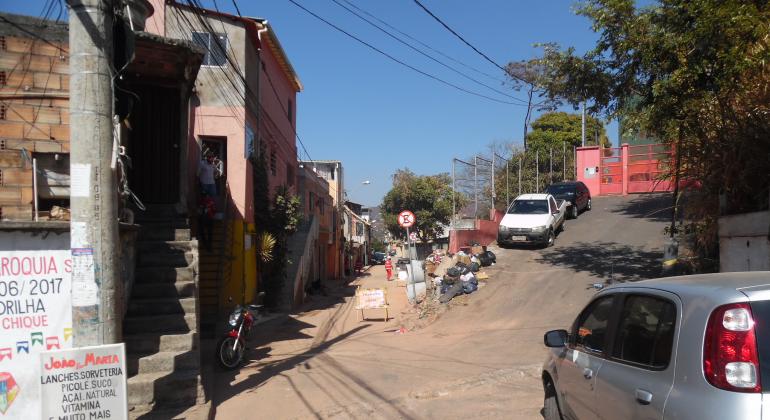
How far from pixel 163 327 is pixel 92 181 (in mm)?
3344

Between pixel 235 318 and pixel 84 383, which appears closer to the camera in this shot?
pixel 84 383

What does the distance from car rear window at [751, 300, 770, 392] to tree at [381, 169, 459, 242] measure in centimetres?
4416

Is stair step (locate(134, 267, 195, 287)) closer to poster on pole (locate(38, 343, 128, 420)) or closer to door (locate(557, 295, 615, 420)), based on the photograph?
poster on pole (locate(38, 343, 128, 420))

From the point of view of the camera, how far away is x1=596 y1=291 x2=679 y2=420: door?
10.1 feet

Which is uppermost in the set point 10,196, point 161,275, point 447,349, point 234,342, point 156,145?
point 156,145

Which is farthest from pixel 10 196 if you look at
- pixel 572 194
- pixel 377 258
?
pixel 377 258

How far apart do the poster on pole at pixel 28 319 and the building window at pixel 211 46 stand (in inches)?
464

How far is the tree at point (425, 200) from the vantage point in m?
47.9

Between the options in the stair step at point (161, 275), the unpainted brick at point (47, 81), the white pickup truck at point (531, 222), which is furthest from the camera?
the white pickup truck at point (531, 222)

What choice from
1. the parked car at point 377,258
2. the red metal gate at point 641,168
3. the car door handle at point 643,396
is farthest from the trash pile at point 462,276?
the parked car at point 377,258

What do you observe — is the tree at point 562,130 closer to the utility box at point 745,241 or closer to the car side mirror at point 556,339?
the utility box at point 745,241

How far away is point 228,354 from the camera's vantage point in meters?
9.23

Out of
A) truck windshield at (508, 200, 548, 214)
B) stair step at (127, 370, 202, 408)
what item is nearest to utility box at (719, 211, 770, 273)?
stair step at (127, 370, 202, 408)

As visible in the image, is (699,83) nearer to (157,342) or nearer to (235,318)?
(235,318)
